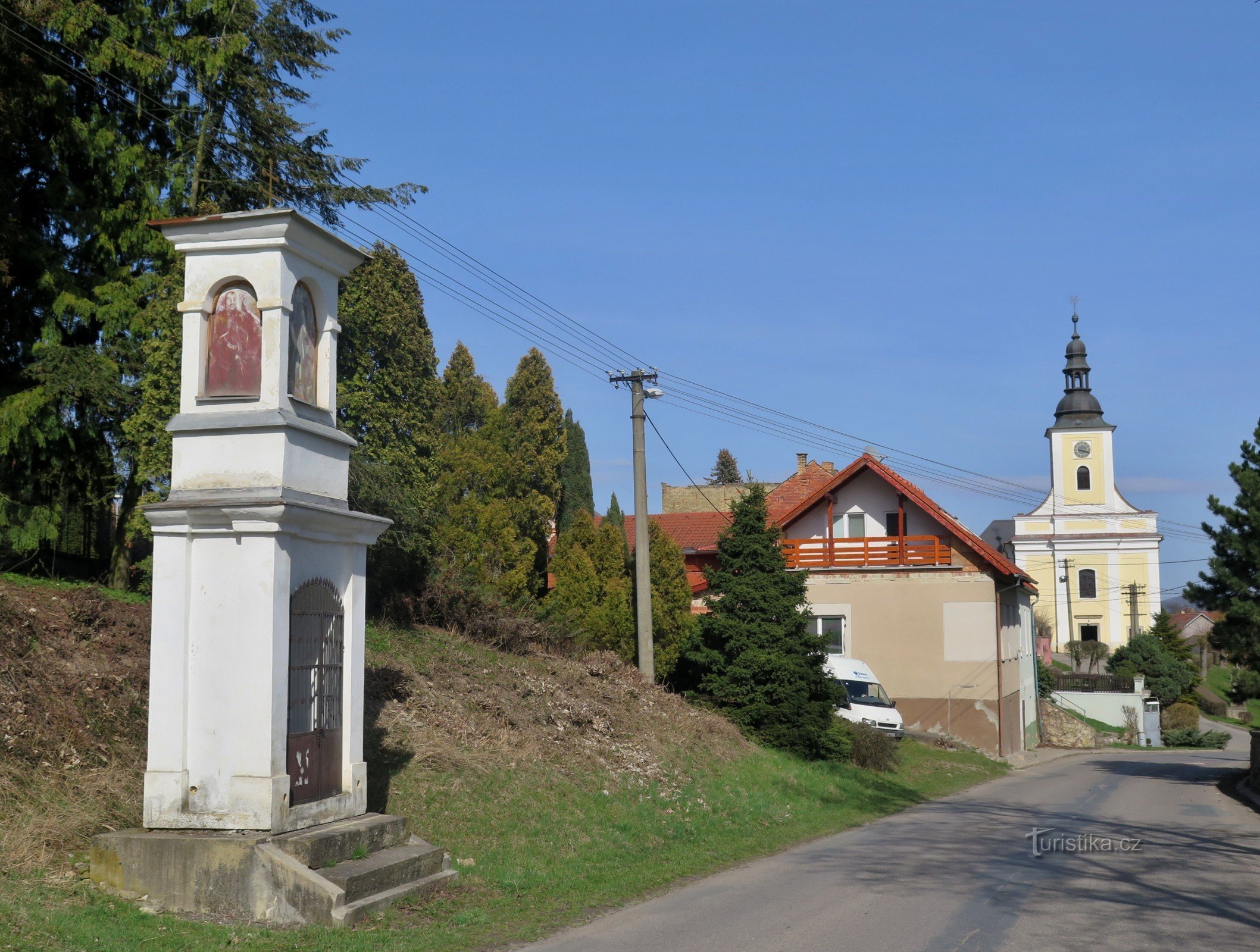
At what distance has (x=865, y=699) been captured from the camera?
27.5 metres

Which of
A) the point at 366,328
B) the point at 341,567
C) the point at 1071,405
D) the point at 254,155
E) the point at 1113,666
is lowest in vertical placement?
the point at 1113,666

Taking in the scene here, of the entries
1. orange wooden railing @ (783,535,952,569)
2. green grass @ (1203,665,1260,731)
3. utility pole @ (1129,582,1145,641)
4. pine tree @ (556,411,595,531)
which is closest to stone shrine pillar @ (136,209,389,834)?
orange wooden railing @ (783,535,952,569)

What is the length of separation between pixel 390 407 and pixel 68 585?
527 centimetres

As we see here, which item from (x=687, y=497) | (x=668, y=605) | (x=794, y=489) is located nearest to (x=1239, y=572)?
(x=668, y=605)

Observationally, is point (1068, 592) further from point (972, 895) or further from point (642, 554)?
point (972, 895)

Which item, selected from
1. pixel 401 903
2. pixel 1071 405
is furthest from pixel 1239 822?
pixel 1071 405

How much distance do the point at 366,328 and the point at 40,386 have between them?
4.72 metres

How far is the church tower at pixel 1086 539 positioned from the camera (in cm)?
7681

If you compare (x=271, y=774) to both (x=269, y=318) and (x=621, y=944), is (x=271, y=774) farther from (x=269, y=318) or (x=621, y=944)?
(x=269, y=318)

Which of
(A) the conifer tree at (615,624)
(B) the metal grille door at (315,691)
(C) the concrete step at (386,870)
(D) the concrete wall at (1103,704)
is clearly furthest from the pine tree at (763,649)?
(D) the concrete wall at (1103,704)

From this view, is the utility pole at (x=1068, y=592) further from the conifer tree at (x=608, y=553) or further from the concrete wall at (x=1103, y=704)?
the conifer tree at (x=608, y=553)

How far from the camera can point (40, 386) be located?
623 inches

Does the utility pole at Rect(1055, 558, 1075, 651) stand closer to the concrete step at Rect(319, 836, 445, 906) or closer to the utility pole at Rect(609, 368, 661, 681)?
A: the utility pole at Rect(609, 368, 661, 681)

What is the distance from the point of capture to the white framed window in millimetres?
32250
